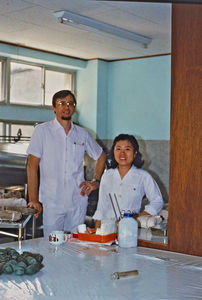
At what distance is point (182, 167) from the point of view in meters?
2.03

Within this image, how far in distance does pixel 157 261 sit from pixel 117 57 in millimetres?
4740

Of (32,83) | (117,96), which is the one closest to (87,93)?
(117,96)

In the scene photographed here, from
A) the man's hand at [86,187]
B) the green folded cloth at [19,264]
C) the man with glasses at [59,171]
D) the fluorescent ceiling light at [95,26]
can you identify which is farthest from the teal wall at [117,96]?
the green folded cloth at [19,264]

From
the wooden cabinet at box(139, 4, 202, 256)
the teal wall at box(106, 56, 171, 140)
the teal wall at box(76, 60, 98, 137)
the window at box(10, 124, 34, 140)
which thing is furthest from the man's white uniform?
the teal wall at box(76, 60, 98, 137)

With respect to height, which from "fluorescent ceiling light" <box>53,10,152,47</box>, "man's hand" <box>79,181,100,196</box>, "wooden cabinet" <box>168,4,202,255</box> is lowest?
"man's hand" <box>79,181,100,196</box>

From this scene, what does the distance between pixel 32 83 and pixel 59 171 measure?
2.59m

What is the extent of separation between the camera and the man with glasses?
3.24m

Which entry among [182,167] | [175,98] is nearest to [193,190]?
[182,167]

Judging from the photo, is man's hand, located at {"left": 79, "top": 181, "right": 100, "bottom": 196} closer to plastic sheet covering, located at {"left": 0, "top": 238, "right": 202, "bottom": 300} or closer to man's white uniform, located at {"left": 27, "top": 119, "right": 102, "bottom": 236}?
man's white uniform, located at {"left": 27, "top": 119, "right": 102, "bottom": 236}

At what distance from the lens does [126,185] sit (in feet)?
8.87

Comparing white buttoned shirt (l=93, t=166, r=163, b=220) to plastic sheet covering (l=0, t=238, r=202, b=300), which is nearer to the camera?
plastic sheet covering (l=0, t=238, r=202, b=300)

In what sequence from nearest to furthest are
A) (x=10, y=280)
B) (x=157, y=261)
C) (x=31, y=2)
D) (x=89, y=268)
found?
(x=10, y=280) → (x=89, y=268) → (x=157, y=261) → (x=31, y=2)

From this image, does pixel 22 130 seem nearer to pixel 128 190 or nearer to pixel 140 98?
pixel 140 98

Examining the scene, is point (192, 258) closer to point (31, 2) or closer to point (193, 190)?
point (193, 190)
